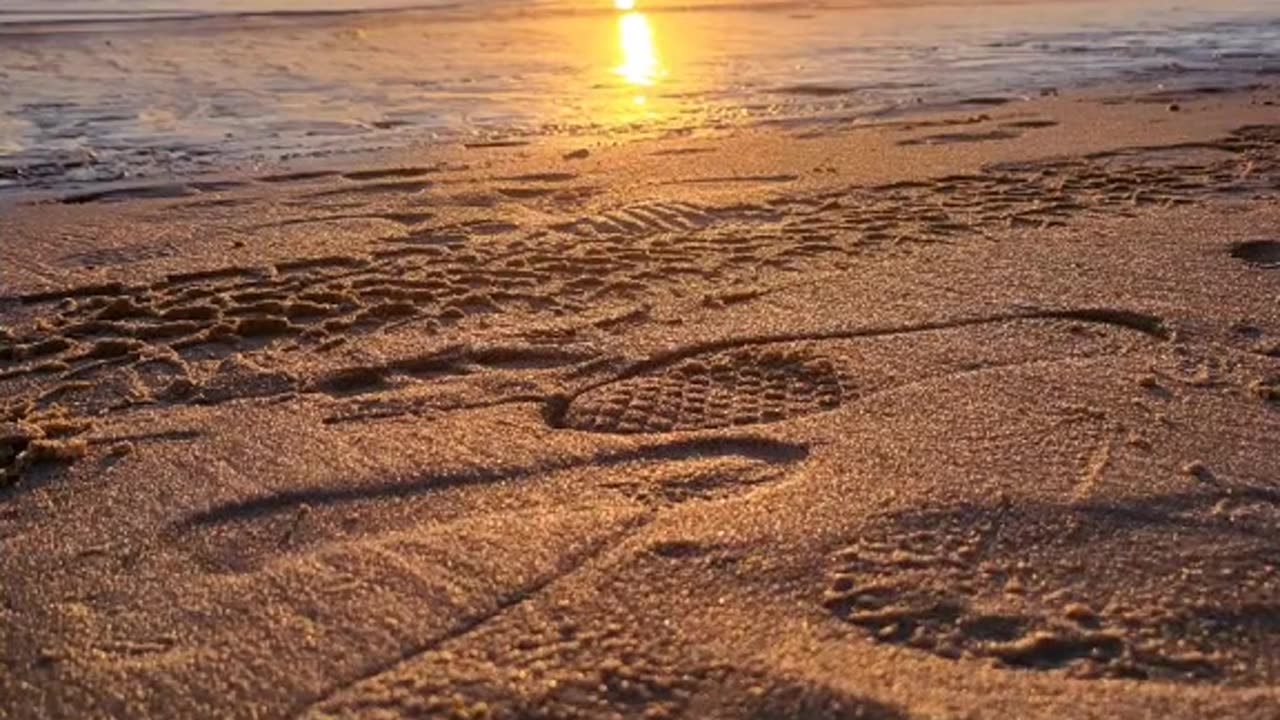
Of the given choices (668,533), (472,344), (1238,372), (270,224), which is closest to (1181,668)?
(668,533)

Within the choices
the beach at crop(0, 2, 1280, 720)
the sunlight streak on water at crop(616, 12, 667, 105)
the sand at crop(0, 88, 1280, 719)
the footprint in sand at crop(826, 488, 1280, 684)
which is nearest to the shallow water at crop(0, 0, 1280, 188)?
the sunlight streak on water at crop(616, 12, 667, 105)

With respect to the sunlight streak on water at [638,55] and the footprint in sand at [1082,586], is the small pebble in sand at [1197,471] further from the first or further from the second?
the sunlight streak on water at [638,55]

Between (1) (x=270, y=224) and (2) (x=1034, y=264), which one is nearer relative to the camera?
(2) (x=1034, y=264)

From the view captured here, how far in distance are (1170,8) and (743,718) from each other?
1779 centimetres

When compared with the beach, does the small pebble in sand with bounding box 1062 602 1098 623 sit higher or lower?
higher

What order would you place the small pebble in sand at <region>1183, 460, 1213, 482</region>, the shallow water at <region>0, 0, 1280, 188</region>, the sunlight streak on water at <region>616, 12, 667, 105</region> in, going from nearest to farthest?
the small pebble in sand at <region>1183, 460, 1213, 482</region>, the shallow water at <region>0, 0, 1280, 188</region>, the sunlight streak on water at <region>616, 12, 667, 105</region>

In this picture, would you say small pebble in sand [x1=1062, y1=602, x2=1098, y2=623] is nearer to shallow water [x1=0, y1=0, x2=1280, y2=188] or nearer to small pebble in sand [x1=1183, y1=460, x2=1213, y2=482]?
small pebble in sand [x1=1183, y1=460, x2=1213, y2=482]

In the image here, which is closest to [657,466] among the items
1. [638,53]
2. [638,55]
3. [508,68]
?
[508,68]

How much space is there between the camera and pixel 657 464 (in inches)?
93.2

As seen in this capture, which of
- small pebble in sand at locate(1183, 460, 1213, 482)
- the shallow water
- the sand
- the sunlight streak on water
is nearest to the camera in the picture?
the sand

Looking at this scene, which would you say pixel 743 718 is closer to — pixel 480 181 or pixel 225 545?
pixel 225 545

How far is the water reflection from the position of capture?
1024 centimetres

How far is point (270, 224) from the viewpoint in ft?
15.3

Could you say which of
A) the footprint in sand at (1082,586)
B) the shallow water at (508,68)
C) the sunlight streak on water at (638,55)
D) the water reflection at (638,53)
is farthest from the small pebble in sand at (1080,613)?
the water reflection at (638,53)
